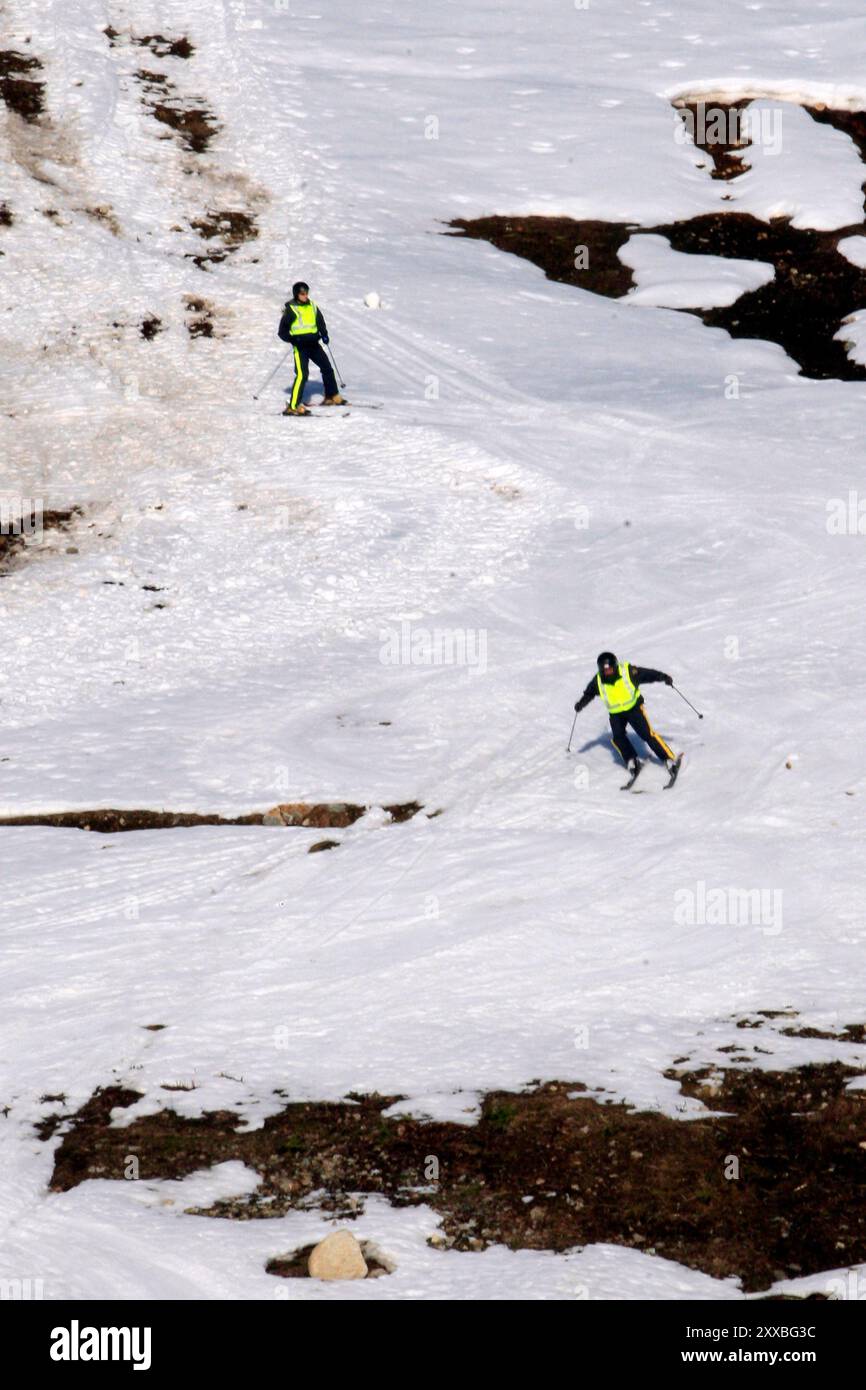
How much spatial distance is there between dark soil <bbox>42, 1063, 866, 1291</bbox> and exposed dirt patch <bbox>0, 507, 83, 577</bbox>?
11622 millimetres

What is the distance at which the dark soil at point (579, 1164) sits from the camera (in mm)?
10672

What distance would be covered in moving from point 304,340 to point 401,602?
5.43 m

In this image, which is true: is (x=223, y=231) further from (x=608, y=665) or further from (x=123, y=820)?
(x=608, y=665)

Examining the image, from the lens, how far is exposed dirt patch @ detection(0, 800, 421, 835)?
16.4m

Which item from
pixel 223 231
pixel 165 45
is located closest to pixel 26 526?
pixel 223 231

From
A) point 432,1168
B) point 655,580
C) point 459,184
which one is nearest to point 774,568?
point 655,580

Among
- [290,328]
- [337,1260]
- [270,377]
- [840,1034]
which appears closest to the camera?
[337,1260]

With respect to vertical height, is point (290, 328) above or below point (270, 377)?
above

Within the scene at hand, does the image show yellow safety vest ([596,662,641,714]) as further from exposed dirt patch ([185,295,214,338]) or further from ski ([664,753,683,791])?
exposed dirt patch ([185,295,214,338])

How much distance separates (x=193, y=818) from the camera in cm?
1648

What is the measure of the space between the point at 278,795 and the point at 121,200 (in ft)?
58.4

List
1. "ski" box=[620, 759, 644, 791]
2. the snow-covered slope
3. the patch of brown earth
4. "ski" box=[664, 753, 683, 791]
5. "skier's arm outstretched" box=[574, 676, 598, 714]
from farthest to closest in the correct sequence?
the patch of brown earth < "ski" box=[620, 759, 644, 791] < "ski" box=[664, 753, 683, 791] < "skier's arm outstretched" box=[574, 676, 598, 714] < the snow-covered slope

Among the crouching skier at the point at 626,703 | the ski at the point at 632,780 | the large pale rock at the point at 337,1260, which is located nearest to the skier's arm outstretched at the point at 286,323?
the crouching skier at the point at 626,703

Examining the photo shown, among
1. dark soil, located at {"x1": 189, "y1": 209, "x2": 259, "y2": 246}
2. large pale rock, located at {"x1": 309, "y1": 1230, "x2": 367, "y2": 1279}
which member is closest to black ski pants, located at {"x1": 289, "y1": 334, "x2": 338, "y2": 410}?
dark soil, located at {"x1": 189, "y1": 209, "x2": 259, "y2": 246}
